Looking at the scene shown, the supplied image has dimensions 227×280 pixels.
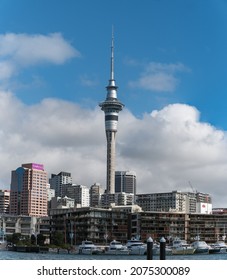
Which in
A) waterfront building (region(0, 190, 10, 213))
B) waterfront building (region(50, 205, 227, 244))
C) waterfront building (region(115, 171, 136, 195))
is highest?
waterfront building (region(115, 171, 136, 195))

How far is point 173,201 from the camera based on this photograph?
5866 cm

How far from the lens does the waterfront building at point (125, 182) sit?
6816 cm

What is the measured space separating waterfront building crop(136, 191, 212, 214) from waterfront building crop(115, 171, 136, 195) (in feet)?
19.0

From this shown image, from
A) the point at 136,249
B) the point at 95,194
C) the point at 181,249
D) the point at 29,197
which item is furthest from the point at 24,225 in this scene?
the point at 95,194

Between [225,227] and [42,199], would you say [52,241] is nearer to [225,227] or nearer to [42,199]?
[225,227]

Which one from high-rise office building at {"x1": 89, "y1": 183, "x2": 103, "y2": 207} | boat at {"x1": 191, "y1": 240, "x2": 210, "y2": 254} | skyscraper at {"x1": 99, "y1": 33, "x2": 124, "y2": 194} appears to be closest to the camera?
boat at {"x1": 191, "y1": 240, "x2": 210, "y2": 254}

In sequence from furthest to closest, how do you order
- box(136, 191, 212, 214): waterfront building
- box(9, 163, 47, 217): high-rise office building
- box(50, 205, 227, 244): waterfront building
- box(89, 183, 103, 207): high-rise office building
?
box(89, 183, 103, 207): high-rise office building < box(136, 191, 212, 214): waterfront building < box(9, 163, 47, 217): high-rise office building < box(50, 205, 227, 244): waterfront building

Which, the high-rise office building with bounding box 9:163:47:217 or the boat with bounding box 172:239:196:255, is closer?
the boat with bounding box 172:239:196:255

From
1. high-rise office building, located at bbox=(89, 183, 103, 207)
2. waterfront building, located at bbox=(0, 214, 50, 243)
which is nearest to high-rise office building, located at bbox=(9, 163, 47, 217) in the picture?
waterfront building, located at bbox=(0, 214, 50, 243)

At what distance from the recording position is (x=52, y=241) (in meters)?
33.4

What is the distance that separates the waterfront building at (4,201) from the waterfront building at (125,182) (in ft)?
41.0

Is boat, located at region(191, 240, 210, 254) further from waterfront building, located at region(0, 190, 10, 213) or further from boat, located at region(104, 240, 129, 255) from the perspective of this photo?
waterfront building, located at region(0, 190, 10, 213)

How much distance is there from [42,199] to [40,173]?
10.3 meters

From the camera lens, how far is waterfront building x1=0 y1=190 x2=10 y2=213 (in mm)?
59756
